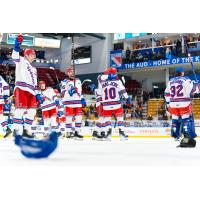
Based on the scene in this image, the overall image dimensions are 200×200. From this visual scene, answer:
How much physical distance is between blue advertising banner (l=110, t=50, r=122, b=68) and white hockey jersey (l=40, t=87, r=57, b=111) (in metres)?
4.03

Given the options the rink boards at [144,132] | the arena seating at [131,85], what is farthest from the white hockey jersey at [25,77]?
the arena seating at [131,85]

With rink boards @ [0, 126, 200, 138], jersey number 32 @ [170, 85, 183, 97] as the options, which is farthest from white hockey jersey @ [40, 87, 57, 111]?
jersey number 32 @ [170, 85, 183, 97]

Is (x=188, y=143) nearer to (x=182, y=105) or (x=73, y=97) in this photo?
(x=182, y=105)

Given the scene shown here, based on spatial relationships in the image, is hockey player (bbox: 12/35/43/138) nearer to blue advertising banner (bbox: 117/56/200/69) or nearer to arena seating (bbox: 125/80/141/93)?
arena seating (bbox: 125/80/141/93)

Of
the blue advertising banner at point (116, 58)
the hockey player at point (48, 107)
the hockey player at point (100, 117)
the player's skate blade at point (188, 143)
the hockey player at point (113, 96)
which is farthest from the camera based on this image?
the blue advertising banner at point (116, 58)

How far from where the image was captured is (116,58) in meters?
12.0

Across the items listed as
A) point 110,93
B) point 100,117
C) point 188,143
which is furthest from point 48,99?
point 188,143

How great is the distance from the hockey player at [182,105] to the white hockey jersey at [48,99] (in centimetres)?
285

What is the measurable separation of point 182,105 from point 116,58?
7194 mm

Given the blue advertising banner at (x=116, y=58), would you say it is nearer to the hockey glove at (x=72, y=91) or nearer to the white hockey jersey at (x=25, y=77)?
the hockey glove at (x=72, y=91)

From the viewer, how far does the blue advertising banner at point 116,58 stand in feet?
37.2

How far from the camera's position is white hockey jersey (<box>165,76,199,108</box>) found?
5.01 meters

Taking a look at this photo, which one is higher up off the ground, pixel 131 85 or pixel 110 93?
pixel 131 85

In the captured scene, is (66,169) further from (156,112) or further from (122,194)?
(156,112)
